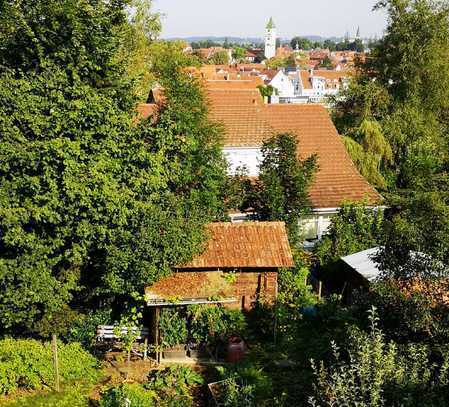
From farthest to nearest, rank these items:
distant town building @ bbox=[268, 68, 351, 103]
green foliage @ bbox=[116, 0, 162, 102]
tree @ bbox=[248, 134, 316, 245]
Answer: distant town building @ bbox=[268, 68, 351, 103] → green foliage @ bbox=[116, 0, 162, 102] → tree @ bbox=[248, 134, 316, 245]

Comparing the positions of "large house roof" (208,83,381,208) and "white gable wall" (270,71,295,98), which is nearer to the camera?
"large house roof" (208,83,381,208)

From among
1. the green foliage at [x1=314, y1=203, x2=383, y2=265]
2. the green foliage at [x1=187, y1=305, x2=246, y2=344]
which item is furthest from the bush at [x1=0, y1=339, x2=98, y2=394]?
the green foliage at [x1=314, y1=203, x2=383, y2=265]

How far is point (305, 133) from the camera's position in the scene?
907 inches

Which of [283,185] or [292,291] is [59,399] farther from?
[283,185]

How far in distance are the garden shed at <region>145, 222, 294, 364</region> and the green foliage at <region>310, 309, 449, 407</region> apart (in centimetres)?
437

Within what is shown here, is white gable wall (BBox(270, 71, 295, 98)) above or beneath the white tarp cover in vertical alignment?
above

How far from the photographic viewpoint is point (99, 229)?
39.0ft

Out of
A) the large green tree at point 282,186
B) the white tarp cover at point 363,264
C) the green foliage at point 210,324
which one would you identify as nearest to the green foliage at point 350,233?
the white tarp cover at point 363,264

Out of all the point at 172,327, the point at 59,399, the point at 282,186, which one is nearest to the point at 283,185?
the point at 282,186

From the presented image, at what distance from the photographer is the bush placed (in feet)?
37.1

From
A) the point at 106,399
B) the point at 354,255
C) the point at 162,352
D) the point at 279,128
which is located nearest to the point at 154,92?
the point at 279,128

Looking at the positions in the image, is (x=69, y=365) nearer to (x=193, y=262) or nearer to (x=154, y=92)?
(x=193, y=262)

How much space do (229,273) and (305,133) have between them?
35.5ft

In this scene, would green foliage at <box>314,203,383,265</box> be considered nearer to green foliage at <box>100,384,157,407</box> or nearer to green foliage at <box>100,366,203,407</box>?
green foliage at <box>100,366,203,407</box>
